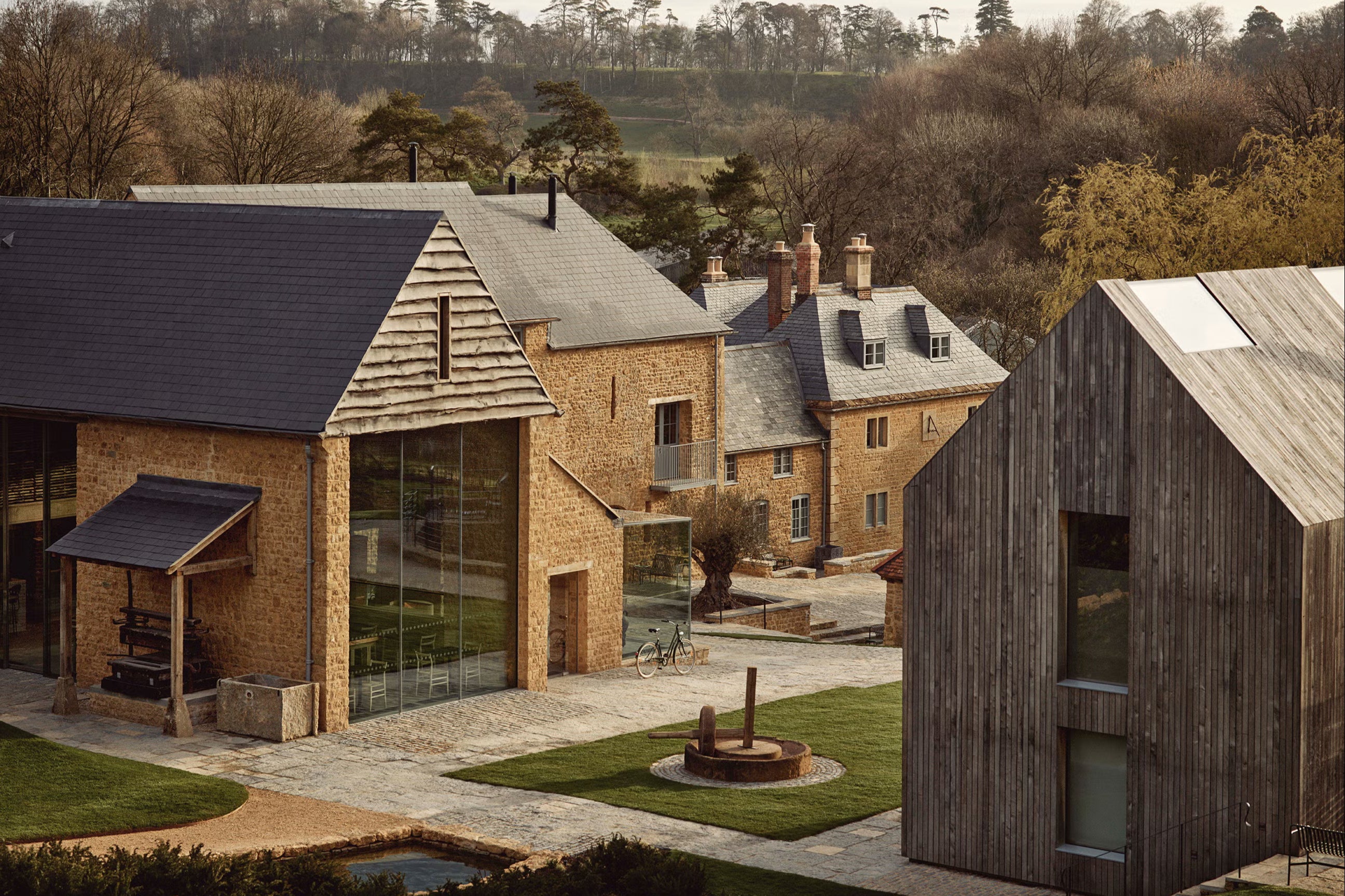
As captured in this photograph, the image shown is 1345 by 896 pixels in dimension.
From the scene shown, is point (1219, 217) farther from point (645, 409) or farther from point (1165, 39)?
point (1165, 39)

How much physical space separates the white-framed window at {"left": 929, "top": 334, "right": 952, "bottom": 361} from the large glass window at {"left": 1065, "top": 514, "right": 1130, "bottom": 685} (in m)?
34.9

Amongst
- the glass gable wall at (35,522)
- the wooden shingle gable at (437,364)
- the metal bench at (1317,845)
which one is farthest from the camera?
the glass gable wall at (35,522)

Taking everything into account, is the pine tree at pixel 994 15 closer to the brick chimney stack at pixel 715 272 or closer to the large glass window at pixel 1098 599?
the brick chimney stack at pixel 715 272

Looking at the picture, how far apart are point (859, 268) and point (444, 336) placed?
28.4 meters

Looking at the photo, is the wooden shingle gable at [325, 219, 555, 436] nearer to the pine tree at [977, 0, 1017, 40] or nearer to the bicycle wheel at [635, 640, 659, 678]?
the bicycle wheel at [635, 640, 659, 678]

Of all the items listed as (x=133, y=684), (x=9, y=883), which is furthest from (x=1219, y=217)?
(x=9, y=883)

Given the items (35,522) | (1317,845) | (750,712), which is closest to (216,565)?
(35,522)

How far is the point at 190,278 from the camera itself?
24.5 metres

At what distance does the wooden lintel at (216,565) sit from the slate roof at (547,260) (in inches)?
434

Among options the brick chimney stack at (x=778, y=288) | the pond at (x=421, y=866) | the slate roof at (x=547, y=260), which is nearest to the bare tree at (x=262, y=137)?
the brick chimney stack at (x=778, y=288)

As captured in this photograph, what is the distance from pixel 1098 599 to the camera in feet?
53.1

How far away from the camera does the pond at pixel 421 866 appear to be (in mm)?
16750

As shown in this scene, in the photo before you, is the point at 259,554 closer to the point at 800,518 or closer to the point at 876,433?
the point at 800,518

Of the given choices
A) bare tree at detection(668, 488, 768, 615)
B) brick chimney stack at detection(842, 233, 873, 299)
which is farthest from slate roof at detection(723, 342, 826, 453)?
bare tree at detection(668, 488, 768, 615)
